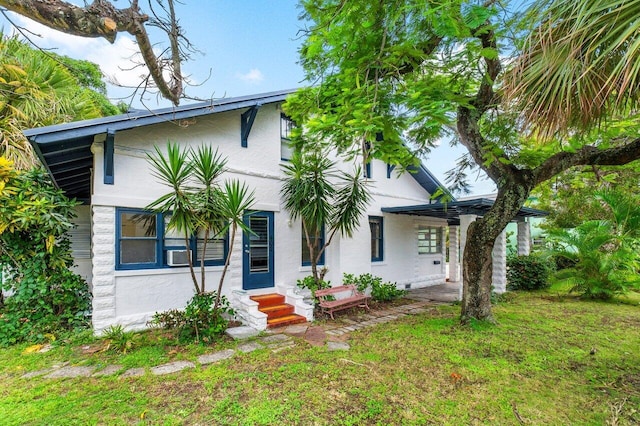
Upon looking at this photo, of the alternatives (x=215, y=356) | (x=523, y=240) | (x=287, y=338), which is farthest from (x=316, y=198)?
(x=523, y=240)

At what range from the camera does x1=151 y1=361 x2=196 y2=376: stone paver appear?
4297 mm

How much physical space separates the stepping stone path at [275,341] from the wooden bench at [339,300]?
301mm

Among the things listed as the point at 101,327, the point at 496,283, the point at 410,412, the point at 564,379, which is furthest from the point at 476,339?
the point at 101,327

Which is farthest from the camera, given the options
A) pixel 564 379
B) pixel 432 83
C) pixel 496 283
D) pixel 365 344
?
pixel 496 283

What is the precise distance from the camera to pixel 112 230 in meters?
5.71

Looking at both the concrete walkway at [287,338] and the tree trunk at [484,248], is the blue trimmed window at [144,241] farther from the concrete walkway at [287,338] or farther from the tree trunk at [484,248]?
the tree trunk at [484,248]

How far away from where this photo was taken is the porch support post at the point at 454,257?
45.4ft

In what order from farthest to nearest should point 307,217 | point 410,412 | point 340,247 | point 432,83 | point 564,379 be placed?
point 340,247 < point 307,217 < point 432,83 < point 564,379 < point 410,412

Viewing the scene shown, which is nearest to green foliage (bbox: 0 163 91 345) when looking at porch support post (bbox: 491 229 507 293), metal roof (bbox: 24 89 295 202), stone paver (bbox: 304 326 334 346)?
metal roof (bbox: 24 89 295 202)

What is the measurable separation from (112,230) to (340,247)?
5.38 meters

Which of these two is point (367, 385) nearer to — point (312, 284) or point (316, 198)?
point (312, 284)

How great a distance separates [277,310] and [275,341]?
1442mm

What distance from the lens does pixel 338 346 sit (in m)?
5.41

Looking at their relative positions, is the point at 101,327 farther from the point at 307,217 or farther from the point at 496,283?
the point at 496,283
